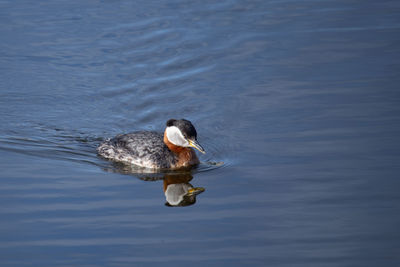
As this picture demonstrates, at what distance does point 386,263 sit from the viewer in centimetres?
935

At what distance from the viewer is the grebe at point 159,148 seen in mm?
13586

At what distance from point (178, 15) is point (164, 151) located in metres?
9.63

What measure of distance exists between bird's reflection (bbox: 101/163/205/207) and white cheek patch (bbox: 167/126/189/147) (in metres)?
0.57

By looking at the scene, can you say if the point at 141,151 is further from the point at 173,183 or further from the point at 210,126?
the point at 210,126

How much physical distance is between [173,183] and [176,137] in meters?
1.22

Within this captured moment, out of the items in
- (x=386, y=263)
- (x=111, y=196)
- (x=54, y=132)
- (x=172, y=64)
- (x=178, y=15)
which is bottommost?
(x=386, y=263)

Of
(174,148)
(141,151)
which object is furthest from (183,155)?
(141,151)

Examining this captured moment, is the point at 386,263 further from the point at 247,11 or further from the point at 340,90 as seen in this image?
the point at 247,11

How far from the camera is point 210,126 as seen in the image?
1562cm

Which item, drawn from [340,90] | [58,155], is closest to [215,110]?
[340,90]

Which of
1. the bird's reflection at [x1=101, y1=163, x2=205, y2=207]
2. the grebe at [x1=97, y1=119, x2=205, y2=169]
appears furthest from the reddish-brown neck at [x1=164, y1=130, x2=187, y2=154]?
the bird's reflection at [x1=101, y1=163, x2=205, y2=207]

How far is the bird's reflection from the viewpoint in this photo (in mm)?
11854

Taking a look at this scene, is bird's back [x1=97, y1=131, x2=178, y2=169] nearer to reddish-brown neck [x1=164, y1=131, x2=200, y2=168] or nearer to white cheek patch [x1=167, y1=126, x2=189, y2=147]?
reddish-brown neck [x1=164, y1=131, x2=200, y2=168]

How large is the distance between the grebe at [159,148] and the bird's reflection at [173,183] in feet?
0.67
